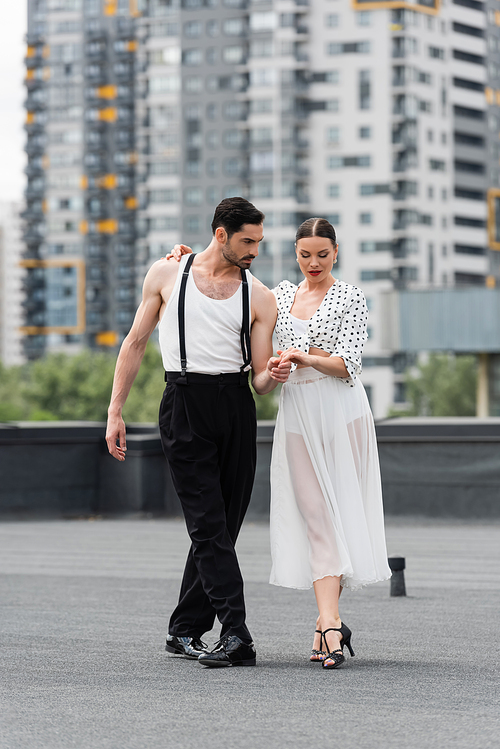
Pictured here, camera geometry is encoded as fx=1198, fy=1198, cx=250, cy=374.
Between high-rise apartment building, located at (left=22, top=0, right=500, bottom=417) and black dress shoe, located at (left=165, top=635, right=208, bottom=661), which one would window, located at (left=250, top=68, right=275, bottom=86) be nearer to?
high-rise apartment building, located at (left=22, top=0, right=500, bottom=417)

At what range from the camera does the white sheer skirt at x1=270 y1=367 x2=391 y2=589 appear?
5273 mm

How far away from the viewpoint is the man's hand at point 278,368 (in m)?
5.05

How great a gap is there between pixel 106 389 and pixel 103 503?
288 ft

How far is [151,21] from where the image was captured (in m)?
115

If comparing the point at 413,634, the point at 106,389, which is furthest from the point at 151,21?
the point at 413,634

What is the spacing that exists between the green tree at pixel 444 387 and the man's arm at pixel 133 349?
9159 centimetres

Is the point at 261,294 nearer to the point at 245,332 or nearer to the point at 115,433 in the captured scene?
the point at 245,332

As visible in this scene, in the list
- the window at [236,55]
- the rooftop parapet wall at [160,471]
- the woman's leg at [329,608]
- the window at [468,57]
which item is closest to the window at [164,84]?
the window at [236,55]

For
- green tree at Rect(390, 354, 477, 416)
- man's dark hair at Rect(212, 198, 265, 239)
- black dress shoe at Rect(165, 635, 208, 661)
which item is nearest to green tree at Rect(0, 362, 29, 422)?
green tree at Rect(390, 354, 477, 416)

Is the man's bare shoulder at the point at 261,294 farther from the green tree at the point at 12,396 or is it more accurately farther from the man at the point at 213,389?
the green tree at the point at 12,396

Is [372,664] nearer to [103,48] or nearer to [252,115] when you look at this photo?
[252,115]

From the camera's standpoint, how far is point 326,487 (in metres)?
5.30

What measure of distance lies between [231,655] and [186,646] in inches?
13.1

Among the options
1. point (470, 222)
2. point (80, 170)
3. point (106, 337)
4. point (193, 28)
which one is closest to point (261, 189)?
point (193, 28)
